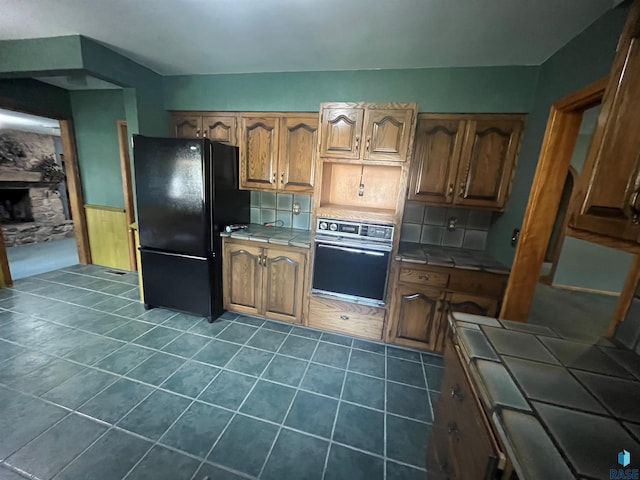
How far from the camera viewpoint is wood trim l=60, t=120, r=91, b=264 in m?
3.35

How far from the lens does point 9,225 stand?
4.57 meters

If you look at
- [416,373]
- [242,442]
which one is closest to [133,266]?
[242,442]

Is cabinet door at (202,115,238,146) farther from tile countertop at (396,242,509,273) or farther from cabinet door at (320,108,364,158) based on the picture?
tile countertop at (396,242,509,273)

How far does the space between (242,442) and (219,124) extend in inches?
105

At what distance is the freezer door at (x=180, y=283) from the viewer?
238cm

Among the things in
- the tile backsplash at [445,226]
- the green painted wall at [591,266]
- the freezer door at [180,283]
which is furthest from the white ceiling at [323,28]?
the green painted wall at [591,266]

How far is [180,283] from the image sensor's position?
2.46 m

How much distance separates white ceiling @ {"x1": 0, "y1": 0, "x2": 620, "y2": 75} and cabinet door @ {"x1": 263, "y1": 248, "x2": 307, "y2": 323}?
1644 mm

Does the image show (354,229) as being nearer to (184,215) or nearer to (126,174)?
(184,215)

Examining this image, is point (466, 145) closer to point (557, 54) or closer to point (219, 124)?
point (557, 54)

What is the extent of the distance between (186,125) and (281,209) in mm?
1362

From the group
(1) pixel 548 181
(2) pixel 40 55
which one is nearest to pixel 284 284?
(1) pixel 548 181

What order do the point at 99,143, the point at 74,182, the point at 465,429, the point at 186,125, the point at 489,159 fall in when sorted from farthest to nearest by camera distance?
the point at 74,182 < the point at 99,143 < the point at 186,125 < the point at 489,159 < the point at 465,429

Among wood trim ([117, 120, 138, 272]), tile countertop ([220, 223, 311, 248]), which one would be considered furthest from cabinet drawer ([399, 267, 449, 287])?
wood trim ([117, 120, 138, 272])
